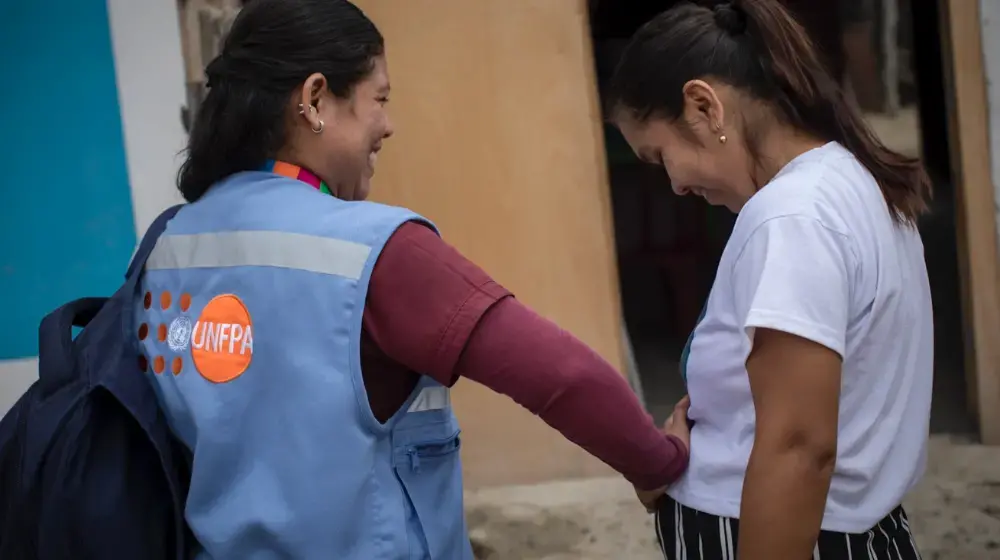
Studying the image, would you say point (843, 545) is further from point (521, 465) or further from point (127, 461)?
point (521, 465)

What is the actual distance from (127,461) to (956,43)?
2379mm

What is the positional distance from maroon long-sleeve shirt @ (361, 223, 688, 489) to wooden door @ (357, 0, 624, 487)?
4.87 feet

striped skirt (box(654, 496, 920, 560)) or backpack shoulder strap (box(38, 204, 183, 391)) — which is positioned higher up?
backpack shoulder strap (box(38, 204, 183, 391))

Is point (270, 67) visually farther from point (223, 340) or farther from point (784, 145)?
point (784, 145)

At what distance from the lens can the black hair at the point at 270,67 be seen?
993 millimetres

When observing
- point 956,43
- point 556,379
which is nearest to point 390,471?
point 556,379

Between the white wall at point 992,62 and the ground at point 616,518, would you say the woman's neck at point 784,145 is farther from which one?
the white wall at point 992,62

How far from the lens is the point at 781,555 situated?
3.01 ft

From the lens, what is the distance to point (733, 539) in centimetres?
105

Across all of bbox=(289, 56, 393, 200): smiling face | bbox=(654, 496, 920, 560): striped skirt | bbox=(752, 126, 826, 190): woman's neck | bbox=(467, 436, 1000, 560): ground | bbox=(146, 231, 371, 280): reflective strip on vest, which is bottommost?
bbox=(467, 436, 1000, 560): ground

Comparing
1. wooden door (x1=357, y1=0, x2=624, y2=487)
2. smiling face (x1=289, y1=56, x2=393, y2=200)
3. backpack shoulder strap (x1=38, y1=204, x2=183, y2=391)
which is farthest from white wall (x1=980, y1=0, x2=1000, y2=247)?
backpack shoulder strap (x1=38, y1=204, x2=183, y2=391)

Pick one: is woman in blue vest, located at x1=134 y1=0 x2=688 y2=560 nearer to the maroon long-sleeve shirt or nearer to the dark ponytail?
the maroon long-sleeve shirt

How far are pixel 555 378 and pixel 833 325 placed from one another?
281 mm

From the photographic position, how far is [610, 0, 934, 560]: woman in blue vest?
89 centimetres
